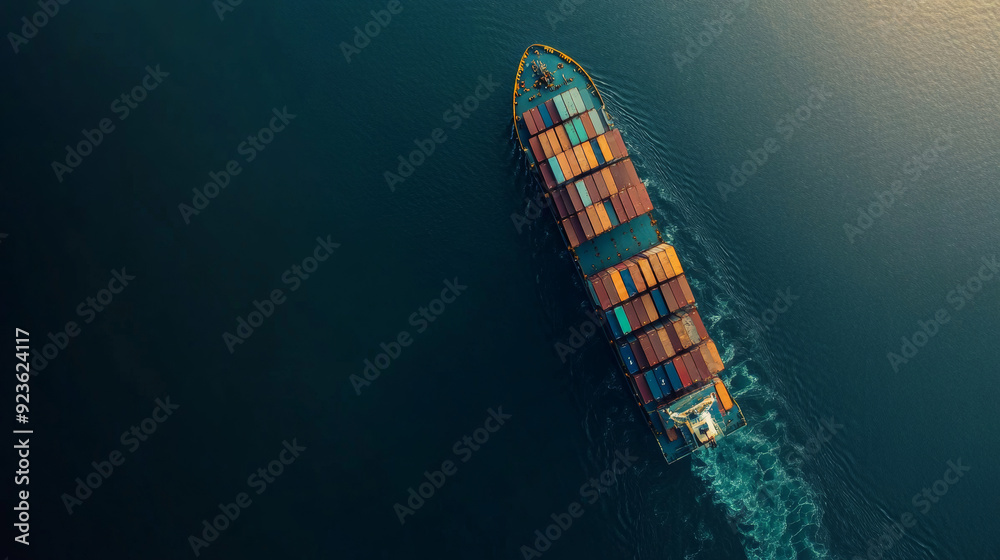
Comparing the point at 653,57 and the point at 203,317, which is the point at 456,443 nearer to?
the point at 203,317

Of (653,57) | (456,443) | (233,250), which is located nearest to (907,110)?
(653,57)

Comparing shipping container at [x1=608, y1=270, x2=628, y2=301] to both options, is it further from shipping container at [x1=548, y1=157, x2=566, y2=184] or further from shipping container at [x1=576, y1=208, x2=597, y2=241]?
shipping container at [x1=548, y1=157, x2=566, y2=184]

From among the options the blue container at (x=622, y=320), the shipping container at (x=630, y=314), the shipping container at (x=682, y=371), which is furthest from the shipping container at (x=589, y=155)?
the shipping container at (x=682, y=371)

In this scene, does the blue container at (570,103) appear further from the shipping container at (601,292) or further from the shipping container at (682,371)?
the shipping container at (682,371)

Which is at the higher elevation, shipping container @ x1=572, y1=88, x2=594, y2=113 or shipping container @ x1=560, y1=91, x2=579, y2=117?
shipping container @ x1=572, y1=88, x2=594, y2=113

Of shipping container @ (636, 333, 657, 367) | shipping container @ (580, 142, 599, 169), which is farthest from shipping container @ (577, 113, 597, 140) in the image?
shipping container @ (636, 333, 657, 367)

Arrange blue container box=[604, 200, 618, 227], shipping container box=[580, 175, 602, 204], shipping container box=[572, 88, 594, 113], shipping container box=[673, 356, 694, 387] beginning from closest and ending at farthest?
shipping container box=[673, 356, 694, 387]
shipping container box=[580, 175, 602, 204]
blue container box=[604, 200, 618, 227]
shipping container box=[572, 88, 594, 113]
